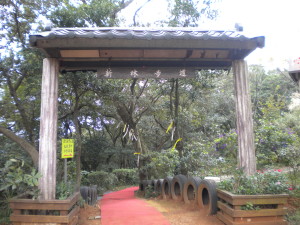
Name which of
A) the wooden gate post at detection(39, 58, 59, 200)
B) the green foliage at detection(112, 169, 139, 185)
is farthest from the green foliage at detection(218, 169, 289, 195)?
the green foliage at detection(112, 169, 139, 185)

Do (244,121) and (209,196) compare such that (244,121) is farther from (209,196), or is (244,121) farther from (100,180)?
(100,180)

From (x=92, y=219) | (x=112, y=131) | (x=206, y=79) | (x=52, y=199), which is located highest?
(x=206, y=79)

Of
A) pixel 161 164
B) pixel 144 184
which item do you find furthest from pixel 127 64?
pixel 144 184

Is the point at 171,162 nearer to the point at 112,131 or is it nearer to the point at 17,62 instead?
the point at 17,62

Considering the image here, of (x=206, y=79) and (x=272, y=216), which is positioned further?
(x=206, y=79)

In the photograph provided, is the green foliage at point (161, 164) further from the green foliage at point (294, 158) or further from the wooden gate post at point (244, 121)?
the wooden gate post at point (244, 121)

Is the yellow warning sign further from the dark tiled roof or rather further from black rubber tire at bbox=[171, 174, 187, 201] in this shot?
black rubber tire at bbox=[171, 174, 187, 201]

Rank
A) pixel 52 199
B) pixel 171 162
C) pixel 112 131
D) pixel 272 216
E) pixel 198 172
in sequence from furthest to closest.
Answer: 1. pixel 112 131
2. pixel 171 162
3. pixel 198 172
4. pixel 52 199
5. pixel 272 216

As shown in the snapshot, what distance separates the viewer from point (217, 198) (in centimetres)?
520

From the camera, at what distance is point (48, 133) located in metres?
4.77

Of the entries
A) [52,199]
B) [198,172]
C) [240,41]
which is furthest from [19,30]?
[198,172]

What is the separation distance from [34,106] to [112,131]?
43.6ft

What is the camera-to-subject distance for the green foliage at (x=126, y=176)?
19719 millimetres

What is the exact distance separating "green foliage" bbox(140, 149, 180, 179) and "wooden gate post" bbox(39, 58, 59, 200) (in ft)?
18.8
